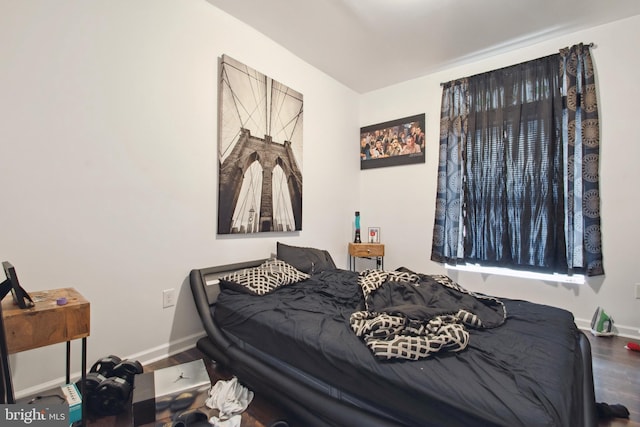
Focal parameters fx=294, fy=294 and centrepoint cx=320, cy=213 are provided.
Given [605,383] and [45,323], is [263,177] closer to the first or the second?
[45,323]

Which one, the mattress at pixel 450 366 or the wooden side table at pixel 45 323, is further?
the wooden side table at pixel 45 323

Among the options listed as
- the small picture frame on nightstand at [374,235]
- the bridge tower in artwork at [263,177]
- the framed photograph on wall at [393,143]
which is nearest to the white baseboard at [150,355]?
the bridge tower in artwork at [263,177]

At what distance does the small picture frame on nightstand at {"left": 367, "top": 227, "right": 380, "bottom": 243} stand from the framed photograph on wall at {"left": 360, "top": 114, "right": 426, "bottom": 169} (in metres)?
0.85

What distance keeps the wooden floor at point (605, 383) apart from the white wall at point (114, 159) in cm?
47

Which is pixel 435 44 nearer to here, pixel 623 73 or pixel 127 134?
pixel 623 73

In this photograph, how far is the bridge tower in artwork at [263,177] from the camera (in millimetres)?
2455

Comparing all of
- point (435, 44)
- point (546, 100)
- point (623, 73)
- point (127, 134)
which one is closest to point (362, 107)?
point (435, 44)

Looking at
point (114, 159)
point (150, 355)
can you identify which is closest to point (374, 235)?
point (150, 355)

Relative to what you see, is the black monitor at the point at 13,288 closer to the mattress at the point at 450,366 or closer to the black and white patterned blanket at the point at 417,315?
the mattress at the point at 450,366

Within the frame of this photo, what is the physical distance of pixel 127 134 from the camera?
1911 millimetres

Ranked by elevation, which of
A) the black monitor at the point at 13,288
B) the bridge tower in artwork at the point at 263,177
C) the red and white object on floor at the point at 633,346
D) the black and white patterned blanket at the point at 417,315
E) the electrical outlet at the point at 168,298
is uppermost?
the bridge tower in artwork at the point at 263,177

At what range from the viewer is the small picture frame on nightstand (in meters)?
3.88

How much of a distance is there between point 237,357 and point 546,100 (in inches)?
134

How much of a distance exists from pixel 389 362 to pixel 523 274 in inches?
97.9
